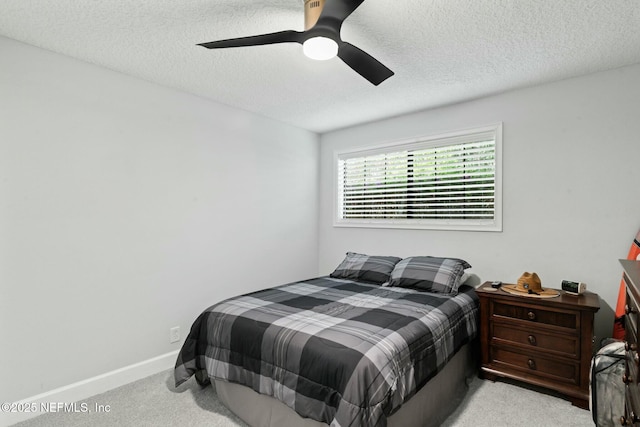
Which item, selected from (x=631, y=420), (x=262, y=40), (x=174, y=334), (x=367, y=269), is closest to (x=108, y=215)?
(x=174, y=334)

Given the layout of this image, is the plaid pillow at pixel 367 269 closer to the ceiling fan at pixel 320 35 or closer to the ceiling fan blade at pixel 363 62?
the ceiling fan blade at pixel 363 62

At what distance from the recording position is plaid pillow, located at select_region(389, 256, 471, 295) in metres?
2.92

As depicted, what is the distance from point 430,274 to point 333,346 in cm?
156

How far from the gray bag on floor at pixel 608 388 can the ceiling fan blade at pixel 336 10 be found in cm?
245

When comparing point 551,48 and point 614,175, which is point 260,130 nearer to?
point 551,48

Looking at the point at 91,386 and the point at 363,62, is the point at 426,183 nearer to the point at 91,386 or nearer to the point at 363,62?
the point at 363,62

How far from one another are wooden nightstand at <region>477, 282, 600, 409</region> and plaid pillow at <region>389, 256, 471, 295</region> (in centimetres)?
24

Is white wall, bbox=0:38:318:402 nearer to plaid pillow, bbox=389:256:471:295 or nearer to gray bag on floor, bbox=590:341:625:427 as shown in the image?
plaid pillow, bbox=389:256:471:295

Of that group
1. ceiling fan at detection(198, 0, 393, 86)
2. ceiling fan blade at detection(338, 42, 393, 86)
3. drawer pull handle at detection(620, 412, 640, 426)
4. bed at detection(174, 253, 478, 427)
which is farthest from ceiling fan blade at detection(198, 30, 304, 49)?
drawer pull handle at detection(620, 412, 640, 426)

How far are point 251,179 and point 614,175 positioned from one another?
3.28 meters

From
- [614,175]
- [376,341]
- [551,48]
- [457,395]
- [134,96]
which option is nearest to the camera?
[376,341]

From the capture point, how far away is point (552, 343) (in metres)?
2.42

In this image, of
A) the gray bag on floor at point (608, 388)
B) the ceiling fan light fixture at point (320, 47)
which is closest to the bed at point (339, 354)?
the gray bag on floor at point (608, 388)

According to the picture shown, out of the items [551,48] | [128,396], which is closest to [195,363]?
[128,396]
